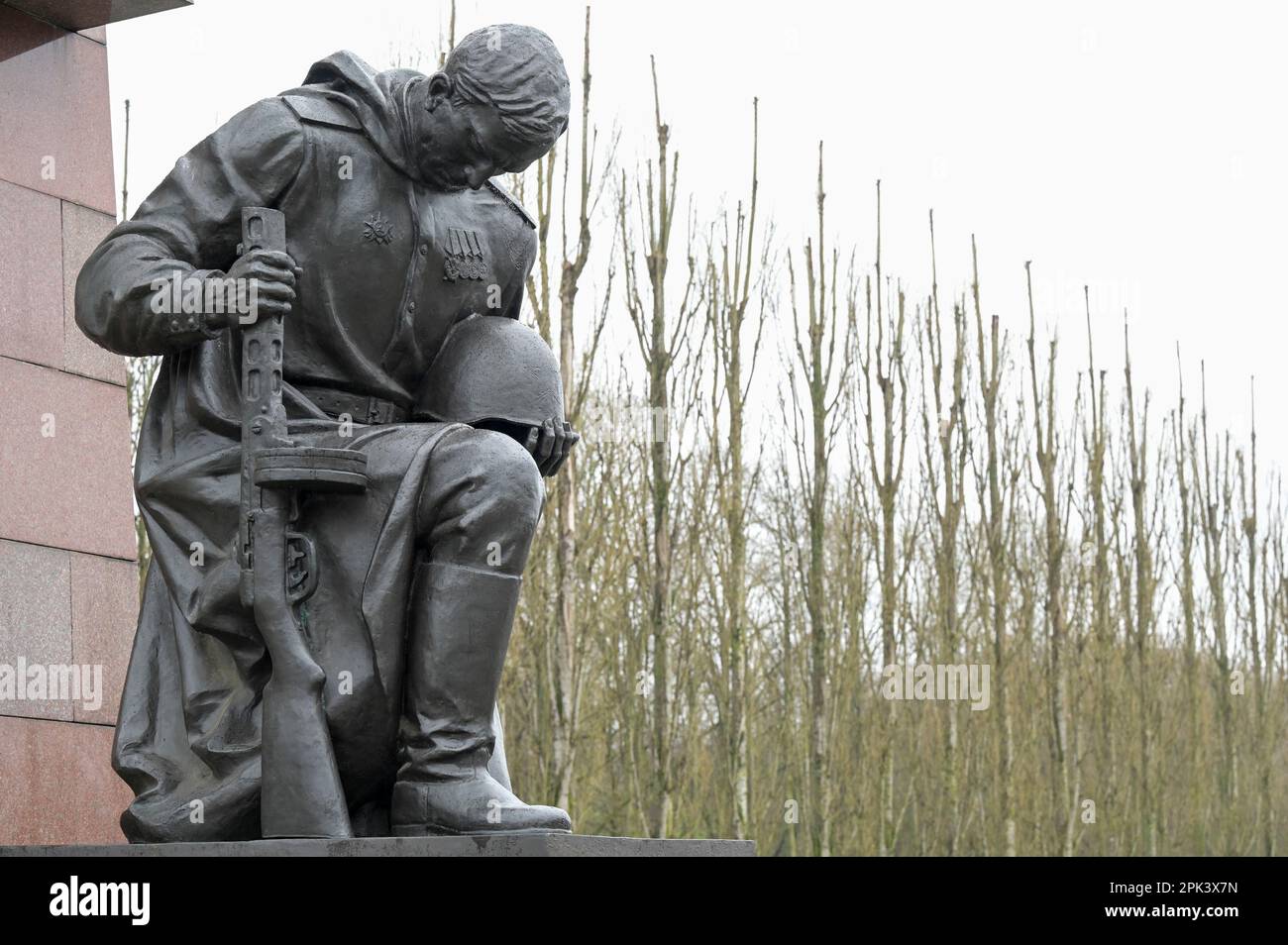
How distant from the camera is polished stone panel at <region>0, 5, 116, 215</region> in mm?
5387

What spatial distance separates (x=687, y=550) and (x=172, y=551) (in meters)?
10.9

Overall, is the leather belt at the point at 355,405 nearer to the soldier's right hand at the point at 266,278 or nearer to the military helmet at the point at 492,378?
the military helmet at the point at 492,378

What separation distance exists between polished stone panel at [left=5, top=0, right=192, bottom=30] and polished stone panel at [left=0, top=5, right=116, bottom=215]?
3 cm

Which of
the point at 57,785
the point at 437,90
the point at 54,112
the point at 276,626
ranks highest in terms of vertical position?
the point at 54,112

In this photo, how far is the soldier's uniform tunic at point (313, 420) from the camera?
3.43m

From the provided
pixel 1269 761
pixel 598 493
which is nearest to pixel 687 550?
pixel 598 493

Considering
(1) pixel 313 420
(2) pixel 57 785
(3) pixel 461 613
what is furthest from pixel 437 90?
(2) pixel 57 785

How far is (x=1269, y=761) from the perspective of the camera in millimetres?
19656

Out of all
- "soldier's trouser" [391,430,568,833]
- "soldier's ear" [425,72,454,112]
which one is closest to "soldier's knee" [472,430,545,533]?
"soldier's trouser" [391,430,568,833]

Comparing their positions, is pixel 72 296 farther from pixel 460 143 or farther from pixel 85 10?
pixel 460 143

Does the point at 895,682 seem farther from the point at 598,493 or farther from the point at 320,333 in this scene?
the point at 320,333

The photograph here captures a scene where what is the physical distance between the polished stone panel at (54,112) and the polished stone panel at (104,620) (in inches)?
44.0

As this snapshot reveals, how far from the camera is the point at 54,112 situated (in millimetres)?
5496

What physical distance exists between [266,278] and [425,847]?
3.67 feet
